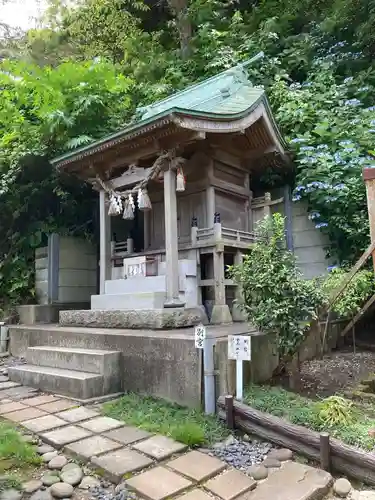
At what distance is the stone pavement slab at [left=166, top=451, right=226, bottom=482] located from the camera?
3.34 metres

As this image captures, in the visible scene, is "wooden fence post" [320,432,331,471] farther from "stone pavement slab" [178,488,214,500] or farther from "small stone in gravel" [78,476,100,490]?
"small stone in gravel" [78,476,100,490]

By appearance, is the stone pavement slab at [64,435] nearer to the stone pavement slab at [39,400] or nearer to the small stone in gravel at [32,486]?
the small stone in gravel at [32,486]

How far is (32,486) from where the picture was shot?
3.13m

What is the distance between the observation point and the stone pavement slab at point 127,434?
158 inches

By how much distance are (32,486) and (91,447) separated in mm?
740

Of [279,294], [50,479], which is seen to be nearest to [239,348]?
[279,294]

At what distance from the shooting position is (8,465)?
135 inches

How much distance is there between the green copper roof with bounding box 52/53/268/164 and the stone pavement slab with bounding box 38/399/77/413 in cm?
445

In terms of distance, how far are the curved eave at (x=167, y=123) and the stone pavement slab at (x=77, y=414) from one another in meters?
4.40

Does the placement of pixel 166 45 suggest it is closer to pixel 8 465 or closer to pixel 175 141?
pixel 175 141

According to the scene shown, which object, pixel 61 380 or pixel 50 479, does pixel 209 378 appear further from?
pixel 61 380

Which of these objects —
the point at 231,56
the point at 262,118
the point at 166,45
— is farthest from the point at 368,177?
the point at 166,45

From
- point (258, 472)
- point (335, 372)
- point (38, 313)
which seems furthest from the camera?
point (38, 313)

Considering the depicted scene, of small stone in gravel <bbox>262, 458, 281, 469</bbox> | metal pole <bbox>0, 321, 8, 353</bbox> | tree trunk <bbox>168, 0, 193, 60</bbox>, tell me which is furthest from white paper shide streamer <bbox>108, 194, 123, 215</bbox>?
tree trunk <bbox>168, 0, 193, 60</bbox>
